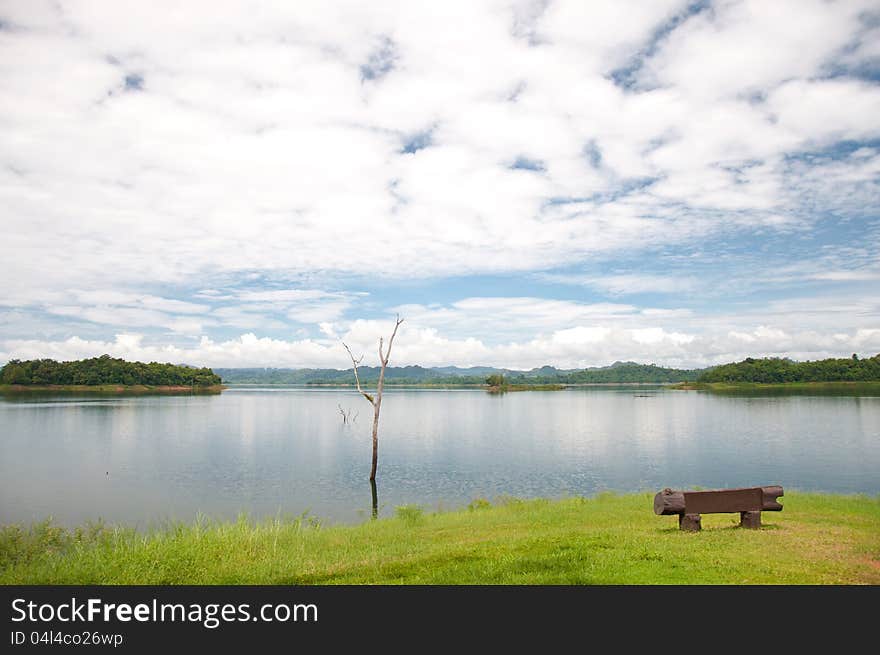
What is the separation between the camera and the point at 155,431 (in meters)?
58.4

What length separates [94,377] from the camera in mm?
168625

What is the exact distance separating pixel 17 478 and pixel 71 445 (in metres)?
14.8

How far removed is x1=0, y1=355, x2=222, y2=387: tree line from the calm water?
371 ft

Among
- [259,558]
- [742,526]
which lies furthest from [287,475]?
[742,526]

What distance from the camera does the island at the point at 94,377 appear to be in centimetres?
16450

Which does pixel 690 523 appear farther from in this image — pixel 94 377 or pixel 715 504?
pixel 94 377

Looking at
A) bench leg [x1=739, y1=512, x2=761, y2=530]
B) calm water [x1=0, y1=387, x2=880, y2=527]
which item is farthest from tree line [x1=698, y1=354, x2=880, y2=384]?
bench leg [x1=739, y1=512, x2=761, y2=530]

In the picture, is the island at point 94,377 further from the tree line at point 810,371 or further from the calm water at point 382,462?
the tree line at point 810,371

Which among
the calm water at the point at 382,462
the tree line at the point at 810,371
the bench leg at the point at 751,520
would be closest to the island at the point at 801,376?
the tree line at the point at 810,371

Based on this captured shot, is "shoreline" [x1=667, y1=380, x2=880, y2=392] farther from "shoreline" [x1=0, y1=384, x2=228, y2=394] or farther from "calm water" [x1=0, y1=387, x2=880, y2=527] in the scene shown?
"shoreline" [x1=0, y1=384, x2=228, y2=394]

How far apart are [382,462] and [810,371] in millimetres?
187849

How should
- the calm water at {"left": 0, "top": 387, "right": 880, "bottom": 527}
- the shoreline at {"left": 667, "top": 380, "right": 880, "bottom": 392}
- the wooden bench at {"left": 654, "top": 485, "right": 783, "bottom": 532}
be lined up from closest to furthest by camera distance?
the wooden bench at {"left": 654, "top": 485, "right": 783, "bottom": 532}, the calm water at {"left": 0, "top": 387, "right": 880, "bottom": 527}, the shoreline at {"left": 667, "top": 380, "right": 880, "bottom": 392}

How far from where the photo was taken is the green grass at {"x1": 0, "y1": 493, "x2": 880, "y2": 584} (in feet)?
30.0
